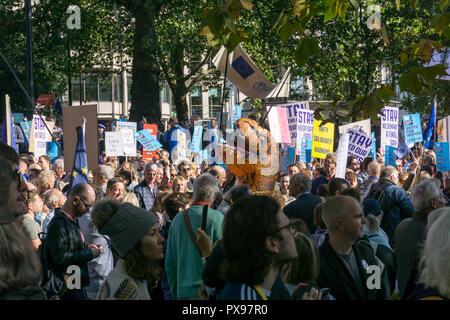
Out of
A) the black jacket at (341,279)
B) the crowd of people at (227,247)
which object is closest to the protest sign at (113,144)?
the crowd of people at (227,247)

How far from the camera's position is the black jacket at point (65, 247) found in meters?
5.68

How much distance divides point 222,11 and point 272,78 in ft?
66.4

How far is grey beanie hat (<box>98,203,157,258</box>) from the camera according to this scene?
3850 millimetres

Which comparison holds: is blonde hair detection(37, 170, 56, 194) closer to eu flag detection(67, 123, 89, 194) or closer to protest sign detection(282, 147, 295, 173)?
eu flag detection(67, 123, 89, 194)

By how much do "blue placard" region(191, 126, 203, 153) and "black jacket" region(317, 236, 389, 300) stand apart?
37.2 feet

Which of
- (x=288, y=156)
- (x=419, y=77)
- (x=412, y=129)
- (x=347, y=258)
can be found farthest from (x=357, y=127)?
(x=347, y=258)

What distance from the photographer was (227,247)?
3.18 meters

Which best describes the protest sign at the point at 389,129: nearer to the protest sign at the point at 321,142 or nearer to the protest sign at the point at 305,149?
the protest sign at the point at 305,149

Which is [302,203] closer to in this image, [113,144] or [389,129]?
[113,144]

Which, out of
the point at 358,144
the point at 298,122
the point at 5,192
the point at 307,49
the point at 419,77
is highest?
the point at 307,49

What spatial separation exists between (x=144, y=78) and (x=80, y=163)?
40.6 feet

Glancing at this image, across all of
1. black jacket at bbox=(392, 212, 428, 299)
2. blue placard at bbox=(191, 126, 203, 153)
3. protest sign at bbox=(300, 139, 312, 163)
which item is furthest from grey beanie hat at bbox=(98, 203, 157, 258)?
blue placard at bbox=(191, 126, 203, 153)

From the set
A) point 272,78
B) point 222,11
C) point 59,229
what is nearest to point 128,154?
point 59,229
